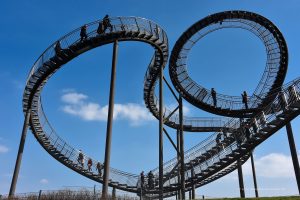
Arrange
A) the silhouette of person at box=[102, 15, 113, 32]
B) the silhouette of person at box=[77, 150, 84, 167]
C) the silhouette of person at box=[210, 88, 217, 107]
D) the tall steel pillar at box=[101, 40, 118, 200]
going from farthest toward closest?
the silhouette of person at box=[210, 88, 217, 107]
the silhouette of person at box=[77, 150, 84, 167]
the silhouette of person at box=[102, 15, 113, 32]
the tall steel pillar at box=[101, 40, 118, 200]

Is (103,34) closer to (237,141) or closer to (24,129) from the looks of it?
(24,129)

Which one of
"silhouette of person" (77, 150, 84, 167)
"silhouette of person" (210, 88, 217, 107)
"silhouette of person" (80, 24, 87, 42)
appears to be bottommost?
"silhouette of person" (77, 150, 84, 167)

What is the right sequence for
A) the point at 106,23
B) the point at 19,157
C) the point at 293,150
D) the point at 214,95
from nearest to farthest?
1. the point at 293,150
2. the point at 106,23
3. the point at 19,157
4. the point at 214,95

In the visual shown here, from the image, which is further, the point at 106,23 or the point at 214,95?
the point at 214,95

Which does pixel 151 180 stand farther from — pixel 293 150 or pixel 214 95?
pixel 293 150

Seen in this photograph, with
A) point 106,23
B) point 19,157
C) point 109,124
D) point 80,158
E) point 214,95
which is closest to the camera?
point 109,124

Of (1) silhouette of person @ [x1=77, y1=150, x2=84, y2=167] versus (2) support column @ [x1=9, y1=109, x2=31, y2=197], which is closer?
(2) support column @ [x1=9, y1=109, x2=31, y2=197]

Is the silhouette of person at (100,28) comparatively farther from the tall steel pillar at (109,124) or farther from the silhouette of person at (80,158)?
the silhouette of person at (80,158)

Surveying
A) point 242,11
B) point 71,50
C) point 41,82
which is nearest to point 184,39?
point 242,11

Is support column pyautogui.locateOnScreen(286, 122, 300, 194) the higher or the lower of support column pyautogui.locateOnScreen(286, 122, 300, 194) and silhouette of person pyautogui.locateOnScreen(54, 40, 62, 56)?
the lower

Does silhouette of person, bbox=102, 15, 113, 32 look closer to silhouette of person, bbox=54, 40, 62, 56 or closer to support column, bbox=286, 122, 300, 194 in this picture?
silhouette of person, bbox=54, 40, 62, 56

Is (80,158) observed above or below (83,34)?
below

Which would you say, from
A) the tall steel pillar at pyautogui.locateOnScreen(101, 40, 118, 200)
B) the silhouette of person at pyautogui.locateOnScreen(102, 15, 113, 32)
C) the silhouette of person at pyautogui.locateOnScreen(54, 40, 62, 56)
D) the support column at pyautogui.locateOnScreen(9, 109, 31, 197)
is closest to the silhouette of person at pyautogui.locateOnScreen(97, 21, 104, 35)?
the silhouette of person at pyautogui.locateOnScreen(102, 15, 113, 32)

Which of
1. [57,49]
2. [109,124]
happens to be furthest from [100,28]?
[109,124]
